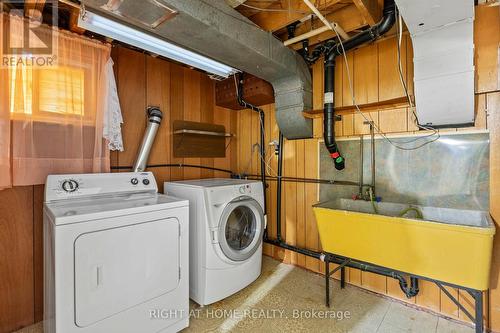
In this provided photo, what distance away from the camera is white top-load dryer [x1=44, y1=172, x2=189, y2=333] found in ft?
4.13

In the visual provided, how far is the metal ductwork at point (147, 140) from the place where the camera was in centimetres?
223

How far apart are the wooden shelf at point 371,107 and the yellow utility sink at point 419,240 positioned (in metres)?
0.83

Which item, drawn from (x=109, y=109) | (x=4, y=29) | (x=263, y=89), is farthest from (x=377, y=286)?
(x=4, y=29)

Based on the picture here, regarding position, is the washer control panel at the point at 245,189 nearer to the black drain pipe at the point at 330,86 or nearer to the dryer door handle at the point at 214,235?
the dryer door handle at the point at 214,235

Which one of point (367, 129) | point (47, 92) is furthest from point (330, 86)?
point (47, 92)

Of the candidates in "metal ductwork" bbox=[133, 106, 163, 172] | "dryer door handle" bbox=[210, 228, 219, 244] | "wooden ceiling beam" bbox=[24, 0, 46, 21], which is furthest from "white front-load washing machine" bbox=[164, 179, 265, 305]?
"wooden ceiling beam" bbox=[24, 0, 46, 21]

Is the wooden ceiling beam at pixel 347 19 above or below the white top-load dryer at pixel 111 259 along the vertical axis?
above

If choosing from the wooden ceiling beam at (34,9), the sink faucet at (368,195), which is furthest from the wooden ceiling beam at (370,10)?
the wooden ceiling beam at (34,9)

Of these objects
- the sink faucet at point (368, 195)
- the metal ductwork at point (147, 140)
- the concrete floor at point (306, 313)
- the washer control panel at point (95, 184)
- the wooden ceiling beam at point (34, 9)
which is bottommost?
the concrete floor at point (306, 313)

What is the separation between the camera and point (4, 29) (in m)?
1.52

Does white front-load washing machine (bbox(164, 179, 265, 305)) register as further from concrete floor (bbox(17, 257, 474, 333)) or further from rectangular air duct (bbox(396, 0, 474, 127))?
rectangular air duct (bbox(396, 0, 474, 127))

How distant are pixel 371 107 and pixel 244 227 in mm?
1655

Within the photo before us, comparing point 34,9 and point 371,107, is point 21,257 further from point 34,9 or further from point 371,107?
point 371,107

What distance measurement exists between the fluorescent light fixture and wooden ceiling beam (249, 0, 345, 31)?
50 cm
